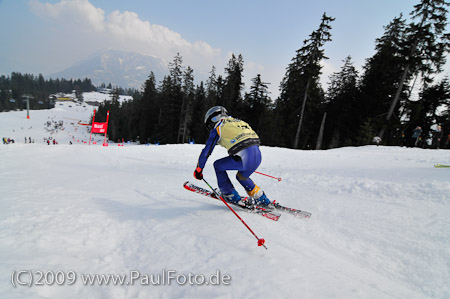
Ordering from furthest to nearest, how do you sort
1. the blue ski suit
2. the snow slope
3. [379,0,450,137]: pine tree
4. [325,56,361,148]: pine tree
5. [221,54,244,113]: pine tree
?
[221,54,244,113]: pine tree, [325,56,361,148]: pine tree, [379,0,450,137]: pine tree, the blue ski suit, the snow slope

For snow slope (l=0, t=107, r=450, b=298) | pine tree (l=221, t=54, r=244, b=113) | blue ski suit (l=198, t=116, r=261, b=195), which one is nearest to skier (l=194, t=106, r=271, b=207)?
blue ski suit (l=198, t=116, r=261, b=195)

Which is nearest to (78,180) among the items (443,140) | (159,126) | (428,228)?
(428,228)

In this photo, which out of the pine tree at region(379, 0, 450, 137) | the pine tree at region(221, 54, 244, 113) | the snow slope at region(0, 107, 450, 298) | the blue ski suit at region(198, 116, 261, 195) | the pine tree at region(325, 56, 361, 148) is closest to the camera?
the snow slope at region(0, 107, 450, 298)

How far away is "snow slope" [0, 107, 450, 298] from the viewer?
212 centimetres

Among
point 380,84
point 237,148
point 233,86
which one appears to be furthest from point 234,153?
point 233,86

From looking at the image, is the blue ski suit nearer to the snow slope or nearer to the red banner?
the snow slope

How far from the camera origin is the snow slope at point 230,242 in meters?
2.12

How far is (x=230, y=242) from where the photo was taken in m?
2.88

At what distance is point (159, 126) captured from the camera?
155ft

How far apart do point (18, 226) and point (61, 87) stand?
25886cm

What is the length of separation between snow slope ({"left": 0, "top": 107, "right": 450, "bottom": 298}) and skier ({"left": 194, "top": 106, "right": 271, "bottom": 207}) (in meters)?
0.52

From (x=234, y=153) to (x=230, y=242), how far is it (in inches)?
60.4

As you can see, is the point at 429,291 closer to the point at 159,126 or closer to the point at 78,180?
the point at 78,180

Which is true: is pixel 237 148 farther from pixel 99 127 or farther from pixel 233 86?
pixel 233 86
